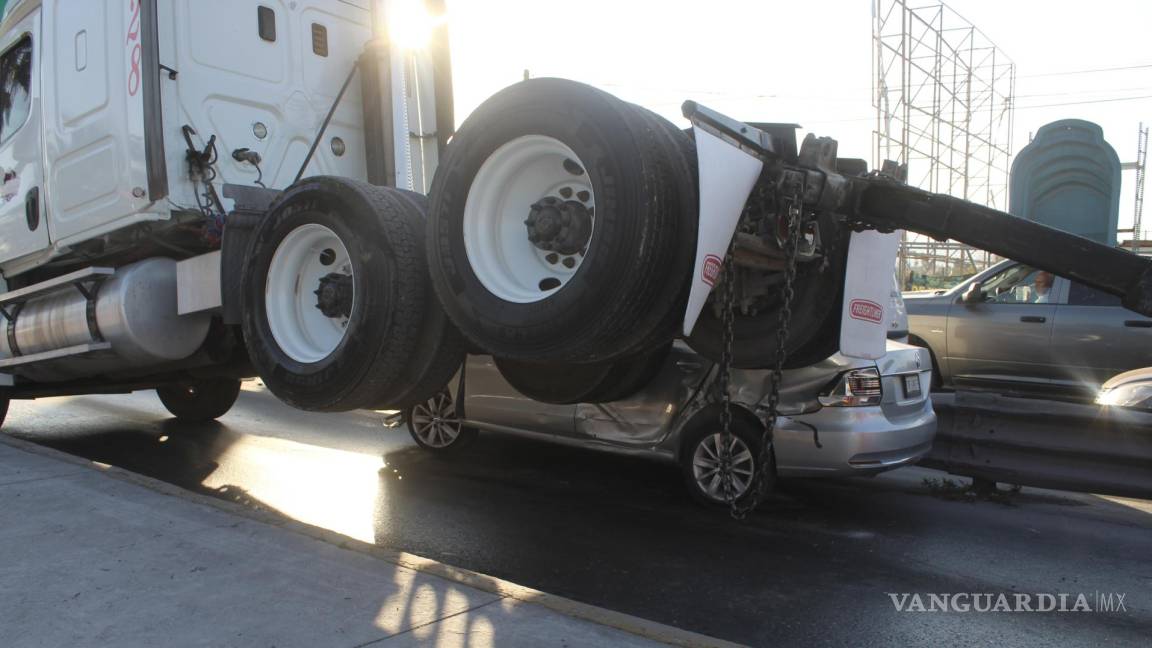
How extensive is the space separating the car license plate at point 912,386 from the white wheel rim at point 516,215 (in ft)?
10.9

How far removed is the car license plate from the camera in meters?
5.80

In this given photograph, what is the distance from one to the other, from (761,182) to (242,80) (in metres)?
3.93

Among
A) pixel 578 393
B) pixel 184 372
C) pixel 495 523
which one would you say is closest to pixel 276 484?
pixel 184 372

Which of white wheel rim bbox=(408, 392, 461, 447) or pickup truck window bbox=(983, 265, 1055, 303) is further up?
pickup truck window bbox=(983, 265, 1055, 303)

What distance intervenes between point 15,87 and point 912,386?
7063mm

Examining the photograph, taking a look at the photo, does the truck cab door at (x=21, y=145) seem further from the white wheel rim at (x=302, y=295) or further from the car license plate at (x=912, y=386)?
the car license plate at (x=912, y=386)

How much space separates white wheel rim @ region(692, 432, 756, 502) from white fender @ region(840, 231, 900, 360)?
2.41 m

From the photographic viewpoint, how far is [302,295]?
4270mm

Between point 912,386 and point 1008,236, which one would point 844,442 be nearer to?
point 912,386

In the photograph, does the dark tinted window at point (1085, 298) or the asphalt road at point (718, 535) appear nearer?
the asphalt road at point (718, 535)

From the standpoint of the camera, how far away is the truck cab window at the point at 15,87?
6406mm

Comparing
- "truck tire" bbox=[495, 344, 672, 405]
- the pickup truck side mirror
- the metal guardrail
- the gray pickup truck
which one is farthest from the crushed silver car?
the pickup truck side mirror

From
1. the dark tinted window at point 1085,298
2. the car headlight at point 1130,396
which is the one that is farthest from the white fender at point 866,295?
the dark tinted window at point 1085,298

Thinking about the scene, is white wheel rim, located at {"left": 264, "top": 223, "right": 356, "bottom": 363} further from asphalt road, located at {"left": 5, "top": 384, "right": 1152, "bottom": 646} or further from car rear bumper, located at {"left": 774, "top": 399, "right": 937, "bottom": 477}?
car rear bumper, located at {"left": 774, "top": 399, "right": 937, "bottom": 477}
